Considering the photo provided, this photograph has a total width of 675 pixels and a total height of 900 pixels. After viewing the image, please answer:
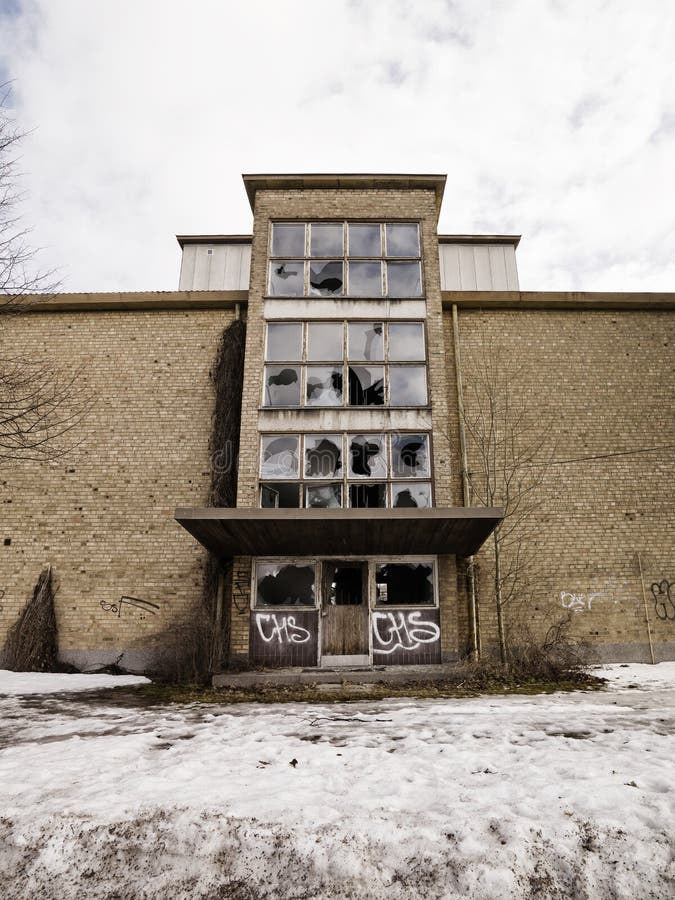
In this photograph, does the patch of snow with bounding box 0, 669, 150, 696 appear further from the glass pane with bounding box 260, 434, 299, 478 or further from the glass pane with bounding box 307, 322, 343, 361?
the glass pane with bounding box 307, 322, 343, 361

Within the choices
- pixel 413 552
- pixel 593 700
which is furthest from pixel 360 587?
pixel 593 700

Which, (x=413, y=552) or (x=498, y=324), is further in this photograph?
(x=498, y=324)

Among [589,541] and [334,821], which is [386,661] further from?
Result: [334,821]

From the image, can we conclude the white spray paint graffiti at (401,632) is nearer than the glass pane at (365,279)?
Yes

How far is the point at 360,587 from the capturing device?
11281 millimetres

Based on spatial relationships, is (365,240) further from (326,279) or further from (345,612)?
(345,612)

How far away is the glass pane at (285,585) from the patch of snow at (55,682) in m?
2.63

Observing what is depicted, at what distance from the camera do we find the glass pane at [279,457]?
38.5 ft

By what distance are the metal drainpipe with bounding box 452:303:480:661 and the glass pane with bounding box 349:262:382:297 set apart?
1992 millimetres

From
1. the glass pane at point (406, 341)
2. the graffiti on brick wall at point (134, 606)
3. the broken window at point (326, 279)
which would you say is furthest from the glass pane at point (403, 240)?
the graffiti on brick wall at point (134, 606)

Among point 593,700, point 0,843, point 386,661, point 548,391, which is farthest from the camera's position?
point 548,391

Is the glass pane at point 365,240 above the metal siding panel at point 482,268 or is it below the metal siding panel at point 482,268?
below

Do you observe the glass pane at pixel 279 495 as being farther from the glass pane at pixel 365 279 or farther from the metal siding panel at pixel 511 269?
the metal siding panel at pixel 511 269

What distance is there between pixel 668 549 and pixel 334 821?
10842 millimetres
